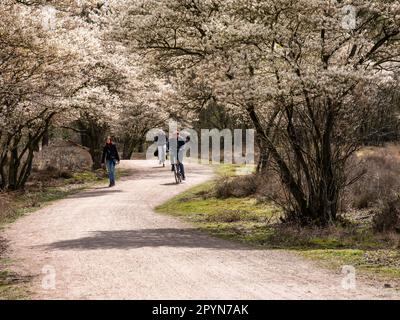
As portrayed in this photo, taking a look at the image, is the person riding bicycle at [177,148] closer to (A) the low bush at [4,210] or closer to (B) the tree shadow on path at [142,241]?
(A) the low bush at [4,210]

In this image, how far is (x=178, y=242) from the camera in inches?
548

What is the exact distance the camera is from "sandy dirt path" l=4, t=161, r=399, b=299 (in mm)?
8867

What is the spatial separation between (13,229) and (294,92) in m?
7.89

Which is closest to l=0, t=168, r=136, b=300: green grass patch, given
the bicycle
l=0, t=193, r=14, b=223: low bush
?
l=0, t=193, r=14, b=223: low bush

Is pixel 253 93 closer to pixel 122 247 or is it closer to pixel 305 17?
pixel 305 17

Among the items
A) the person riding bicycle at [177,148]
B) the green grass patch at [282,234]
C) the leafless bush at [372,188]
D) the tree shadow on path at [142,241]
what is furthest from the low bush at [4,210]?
the leafless bush at [372,188]

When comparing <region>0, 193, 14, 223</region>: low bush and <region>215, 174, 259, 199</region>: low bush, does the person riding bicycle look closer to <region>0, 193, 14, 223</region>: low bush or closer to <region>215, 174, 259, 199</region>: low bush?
<region>215, 174, 259, 199</region>: low bush

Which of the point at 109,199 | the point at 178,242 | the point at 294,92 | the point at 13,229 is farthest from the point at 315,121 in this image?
the point at 109,199

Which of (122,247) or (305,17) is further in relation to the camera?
(305,17)

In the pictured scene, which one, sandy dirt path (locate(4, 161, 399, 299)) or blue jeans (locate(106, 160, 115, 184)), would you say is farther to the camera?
blue jeans (locate(106, 160, 115, 184))

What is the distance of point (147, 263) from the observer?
11.2 meters

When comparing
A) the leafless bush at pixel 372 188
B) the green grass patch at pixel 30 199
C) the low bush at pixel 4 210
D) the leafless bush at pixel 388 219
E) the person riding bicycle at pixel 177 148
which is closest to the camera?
the green grass patch at pixel 30 199

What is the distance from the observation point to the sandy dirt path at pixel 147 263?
8867 millimetres

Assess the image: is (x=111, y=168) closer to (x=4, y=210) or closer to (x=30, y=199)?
(x=30, y=199)
